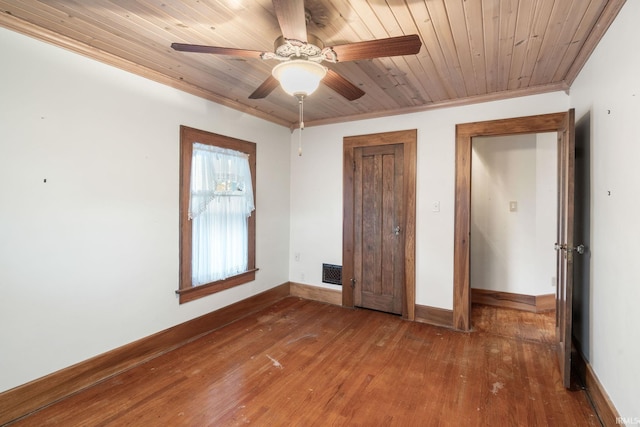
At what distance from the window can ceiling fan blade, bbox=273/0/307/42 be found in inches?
68.6

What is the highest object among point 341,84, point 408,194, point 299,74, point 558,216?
point 341,84

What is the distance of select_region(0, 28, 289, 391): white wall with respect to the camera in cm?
188

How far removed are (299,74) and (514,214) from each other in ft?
11.5

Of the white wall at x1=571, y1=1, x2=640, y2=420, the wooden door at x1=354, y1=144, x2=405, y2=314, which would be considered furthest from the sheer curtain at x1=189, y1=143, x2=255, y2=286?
the white wall at x1=571, y1=1, x2=640, y2=420

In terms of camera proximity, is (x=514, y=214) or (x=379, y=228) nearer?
(x=379, y=228)

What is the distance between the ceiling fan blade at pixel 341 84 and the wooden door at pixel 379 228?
1.52m

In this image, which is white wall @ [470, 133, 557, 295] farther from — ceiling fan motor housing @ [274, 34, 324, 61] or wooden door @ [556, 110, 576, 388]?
ceiling fan motor housing @ [274, 34, 324, 61]

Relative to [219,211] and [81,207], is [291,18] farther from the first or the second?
[219,211]

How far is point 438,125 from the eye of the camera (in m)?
3.32

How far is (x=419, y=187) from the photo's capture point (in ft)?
11.2

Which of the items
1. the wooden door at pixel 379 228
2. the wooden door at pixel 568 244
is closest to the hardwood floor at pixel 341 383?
the wooden door at pixel 568 244

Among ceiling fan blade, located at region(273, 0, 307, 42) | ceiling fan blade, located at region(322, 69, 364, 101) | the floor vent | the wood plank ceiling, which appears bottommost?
the floor vent

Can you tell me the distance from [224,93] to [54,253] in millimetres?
1958

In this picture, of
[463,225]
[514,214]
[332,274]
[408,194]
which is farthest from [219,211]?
[514,214]
